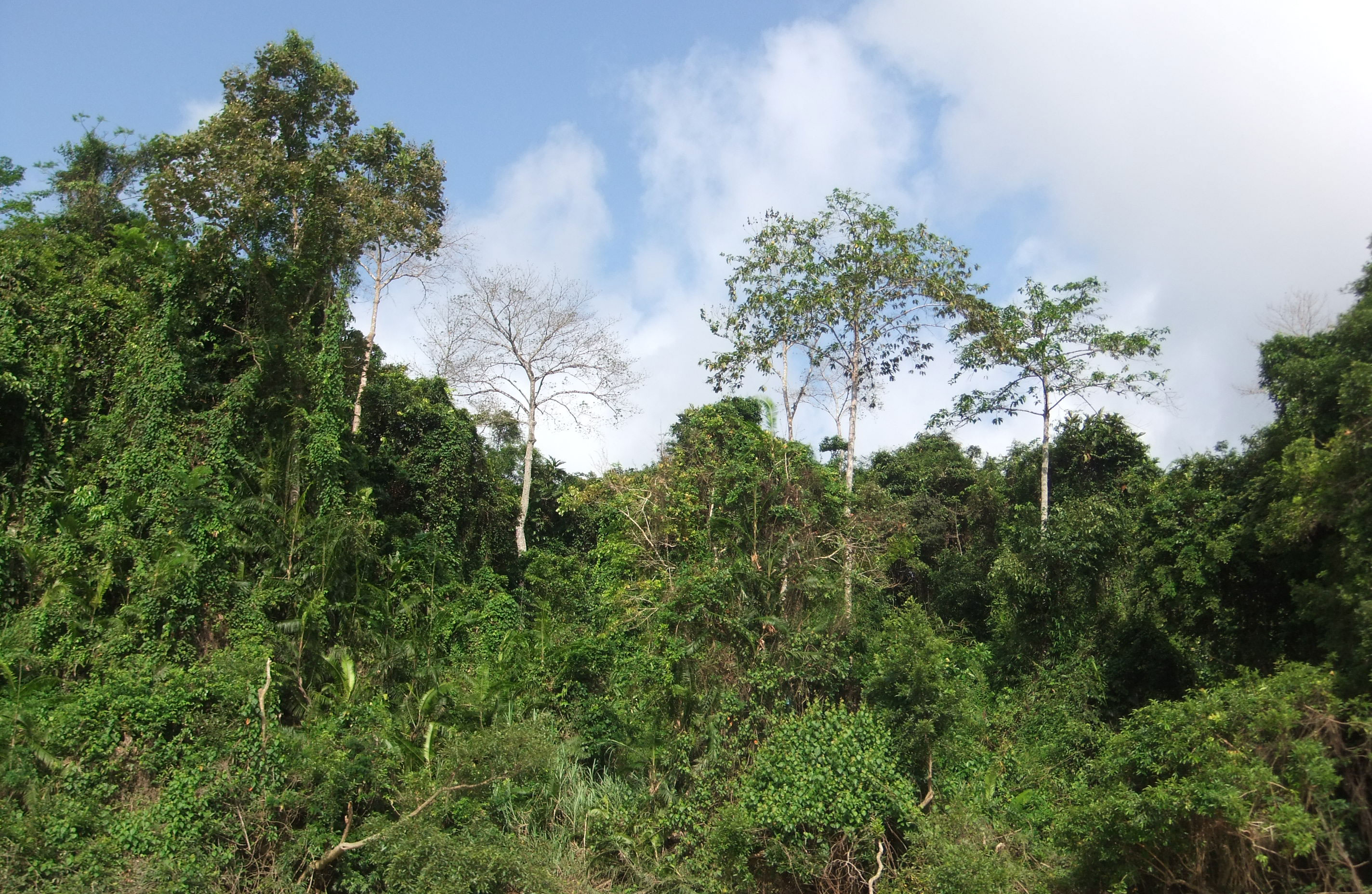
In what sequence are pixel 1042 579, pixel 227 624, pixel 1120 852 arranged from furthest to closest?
1. pixel 1042 579
2. pixel 227 624
3. pixel 1120 852

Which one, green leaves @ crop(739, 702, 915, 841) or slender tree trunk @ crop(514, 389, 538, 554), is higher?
slender tree trunk @ crop(514, 389, 538, 554)

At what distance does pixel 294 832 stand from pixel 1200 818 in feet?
32.3

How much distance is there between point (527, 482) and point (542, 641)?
610 centimetres

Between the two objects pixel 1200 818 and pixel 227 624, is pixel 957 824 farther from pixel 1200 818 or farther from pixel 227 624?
pixel 227 624

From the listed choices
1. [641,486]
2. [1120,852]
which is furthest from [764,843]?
[641,486]

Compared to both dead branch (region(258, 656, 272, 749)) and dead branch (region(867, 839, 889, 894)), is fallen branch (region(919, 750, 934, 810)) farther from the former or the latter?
dead branch (region(258, 656, 272, 749))

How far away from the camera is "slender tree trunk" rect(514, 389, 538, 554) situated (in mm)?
21469

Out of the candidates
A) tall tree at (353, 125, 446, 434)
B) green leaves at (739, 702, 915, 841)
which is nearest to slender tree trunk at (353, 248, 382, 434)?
tall tree at (353, 125, 446, 434)

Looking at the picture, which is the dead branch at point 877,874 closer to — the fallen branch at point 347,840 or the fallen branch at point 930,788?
the fallen branch at point 930,788

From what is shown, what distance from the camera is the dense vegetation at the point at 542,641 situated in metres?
10.0

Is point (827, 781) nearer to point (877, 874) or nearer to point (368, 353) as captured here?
point (877, 874)

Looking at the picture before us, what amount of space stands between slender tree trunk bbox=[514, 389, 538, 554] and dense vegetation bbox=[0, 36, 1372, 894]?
92.1 inches

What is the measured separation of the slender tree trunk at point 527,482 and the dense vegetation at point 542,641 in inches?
92.1

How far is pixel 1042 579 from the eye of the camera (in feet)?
61.4
